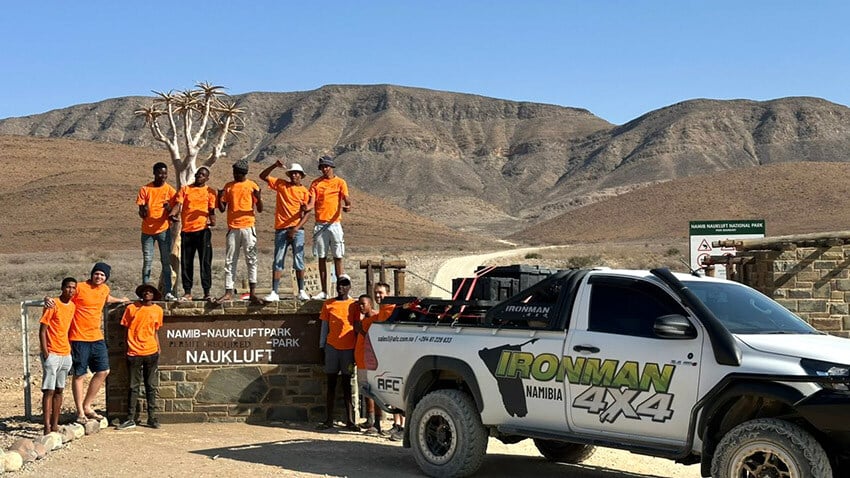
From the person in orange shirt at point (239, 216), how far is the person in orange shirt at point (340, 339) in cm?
121

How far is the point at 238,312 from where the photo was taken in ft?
45.5

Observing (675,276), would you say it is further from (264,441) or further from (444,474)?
(264,441)

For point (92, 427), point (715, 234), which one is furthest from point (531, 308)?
point (715, 234)

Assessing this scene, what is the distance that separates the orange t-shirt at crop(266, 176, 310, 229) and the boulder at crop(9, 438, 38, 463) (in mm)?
4532

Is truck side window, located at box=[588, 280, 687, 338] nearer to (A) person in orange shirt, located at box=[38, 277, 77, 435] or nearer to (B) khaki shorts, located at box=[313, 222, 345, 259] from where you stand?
(B) khaki shorts, located at box=[313, 222, 345, 259]

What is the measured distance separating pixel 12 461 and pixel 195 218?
4.65m

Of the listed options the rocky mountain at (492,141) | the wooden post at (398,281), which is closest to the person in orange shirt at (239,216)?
the wooden post at (398,281)

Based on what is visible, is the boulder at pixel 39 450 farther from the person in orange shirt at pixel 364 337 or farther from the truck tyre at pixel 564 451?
the truck tyre at pixel 564 451

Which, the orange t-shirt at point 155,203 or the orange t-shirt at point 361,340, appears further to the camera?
the orange t-shirt at point 155,203

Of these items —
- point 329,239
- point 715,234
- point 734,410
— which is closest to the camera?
point 734,410

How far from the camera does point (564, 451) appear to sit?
10.7 metres

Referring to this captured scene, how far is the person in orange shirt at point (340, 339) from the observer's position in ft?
42.6

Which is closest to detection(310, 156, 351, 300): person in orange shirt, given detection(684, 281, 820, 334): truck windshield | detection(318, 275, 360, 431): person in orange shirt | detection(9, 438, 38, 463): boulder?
detection(318, 275, 360, 431): person in orange shirt

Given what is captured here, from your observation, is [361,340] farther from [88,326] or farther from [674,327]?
[674,327]
